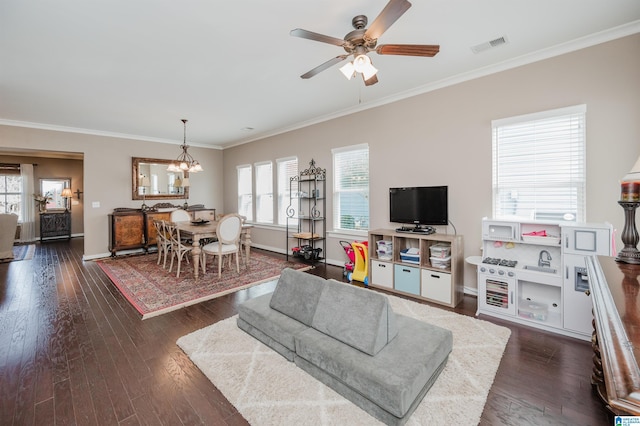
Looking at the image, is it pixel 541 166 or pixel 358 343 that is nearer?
pixel 358 343

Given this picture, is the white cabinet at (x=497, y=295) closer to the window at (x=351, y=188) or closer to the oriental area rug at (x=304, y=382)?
the oriental area rug at (x=304, y=382)

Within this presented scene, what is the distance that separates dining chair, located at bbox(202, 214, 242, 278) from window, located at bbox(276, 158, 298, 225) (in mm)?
1628

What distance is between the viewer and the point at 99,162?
6.32 m

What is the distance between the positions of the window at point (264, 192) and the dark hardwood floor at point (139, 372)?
11.4 ft

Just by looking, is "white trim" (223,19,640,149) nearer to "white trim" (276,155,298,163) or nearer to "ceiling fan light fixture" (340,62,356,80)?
"white trim" (276,155,298,163)

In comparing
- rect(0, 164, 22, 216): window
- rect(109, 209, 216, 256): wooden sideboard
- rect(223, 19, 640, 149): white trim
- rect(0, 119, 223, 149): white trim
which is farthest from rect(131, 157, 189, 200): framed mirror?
rect(223, 19, 640, 149): white trim

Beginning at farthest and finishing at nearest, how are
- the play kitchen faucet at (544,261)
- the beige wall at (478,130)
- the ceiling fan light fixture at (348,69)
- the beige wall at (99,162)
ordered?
1. the beige wall at (99,162)
2. the play kitchen faucet at (544,261)
3. the beige wall at (478,130)
4. the ceiling fan light fixture at (348,69)

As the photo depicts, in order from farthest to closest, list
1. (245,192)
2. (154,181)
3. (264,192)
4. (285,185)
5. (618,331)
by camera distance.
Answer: (245,192) → (154,181) → (264,192) → (285,185) → (618,331)

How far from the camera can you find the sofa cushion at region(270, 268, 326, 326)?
2305 millimetres

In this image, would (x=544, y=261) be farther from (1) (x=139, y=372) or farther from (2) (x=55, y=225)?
(2) (x=55, y=225)

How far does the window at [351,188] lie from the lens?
4.88m

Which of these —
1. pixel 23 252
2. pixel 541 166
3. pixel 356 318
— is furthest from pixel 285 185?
pixel 23 252

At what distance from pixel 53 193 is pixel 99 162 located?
4466 mm

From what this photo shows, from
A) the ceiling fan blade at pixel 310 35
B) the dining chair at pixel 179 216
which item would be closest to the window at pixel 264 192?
the dining chair at pixel 179 216
